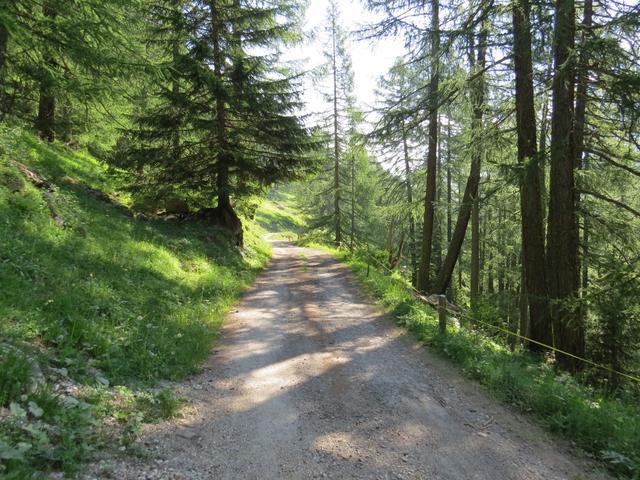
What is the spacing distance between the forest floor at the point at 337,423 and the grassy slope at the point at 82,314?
497mm

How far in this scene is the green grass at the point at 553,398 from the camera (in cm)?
472

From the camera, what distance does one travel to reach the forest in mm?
5512

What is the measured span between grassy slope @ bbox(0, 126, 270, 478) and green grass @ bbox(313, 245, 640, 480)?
4.78 metres

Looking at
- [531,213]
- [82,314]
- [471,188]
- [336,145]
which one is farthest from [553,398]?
[336,145]

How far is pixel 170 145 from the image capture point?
15711 millimetres

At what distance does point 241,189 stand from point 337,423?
12.2 meters

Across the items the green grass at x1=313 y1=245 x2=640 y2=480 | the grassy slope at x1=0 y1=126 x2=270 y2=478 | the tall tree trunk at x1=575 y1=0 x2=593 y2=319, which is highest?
the tall tree trunk at x1=575 y1=0 x2=593 y2=319

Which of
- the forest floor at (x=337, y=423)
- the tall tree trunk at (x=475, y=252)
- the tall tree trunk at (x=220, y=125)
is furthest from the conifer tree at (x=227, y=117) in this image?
the forest floor at (x=337, y=423)

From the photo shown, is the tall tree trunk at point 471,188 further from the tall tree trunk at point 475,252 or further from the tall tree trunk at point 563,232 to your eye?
the tall tree trunk at point 563,232

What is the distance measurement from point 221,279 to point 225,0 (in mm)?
11159

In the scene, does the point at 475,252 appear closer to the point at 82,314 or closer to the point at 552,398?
the point at 552,398

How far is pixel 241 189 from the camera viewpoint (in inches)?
629

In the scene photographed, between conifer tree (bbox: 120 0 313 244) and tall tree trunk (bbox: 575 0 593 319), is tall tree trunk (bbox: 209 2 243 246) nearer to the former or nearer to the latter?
conifer tree (bbox: 120 0 313 244)

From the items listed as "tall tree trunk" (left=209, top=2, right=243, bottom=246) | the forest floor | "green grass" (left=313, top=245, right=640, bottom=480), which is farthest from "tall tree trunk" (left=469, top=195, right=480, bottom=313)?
"tall tree trunk" (left=209, top=2, right=243, bottom=246)
